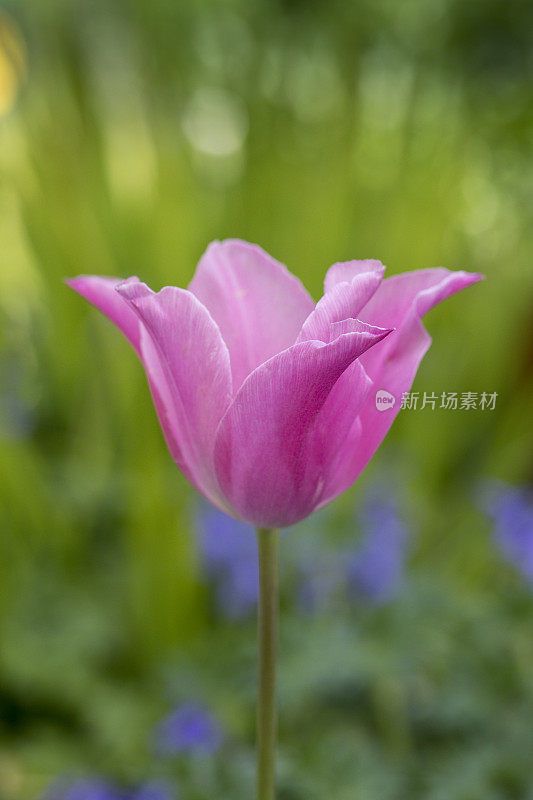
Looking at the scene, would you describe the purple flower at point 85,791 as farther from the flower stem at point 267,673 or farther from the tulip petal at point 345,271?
the tulip petal at point 345,271

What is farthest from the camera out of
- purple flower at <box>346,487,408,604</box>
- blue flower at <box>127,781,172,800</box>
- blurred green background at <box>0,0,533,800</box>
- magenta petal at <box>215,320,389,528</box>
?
purple flower at <box>346,487,408,604</box>

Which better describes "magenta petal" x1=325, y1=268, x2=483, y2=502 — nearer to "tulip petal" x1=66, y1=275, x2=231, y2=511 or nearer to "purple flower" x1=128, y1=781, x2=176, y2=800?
"tulip petal" x1=66, y1=275, x2=231, y2=511

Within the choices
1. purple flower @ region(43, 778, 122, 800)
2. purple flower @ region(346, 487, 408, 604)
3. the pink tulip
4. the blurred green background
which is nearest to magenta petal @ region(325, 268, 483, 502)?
the pink tulip

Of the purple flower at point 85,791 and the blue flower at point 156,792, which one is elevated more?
the blue flower at point 156,792

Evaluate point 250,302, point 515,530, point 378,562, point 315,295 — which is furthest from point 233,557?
point 315,295

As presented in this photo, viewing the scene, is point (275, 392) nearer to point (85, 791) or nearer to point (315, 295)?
point (85, 791)

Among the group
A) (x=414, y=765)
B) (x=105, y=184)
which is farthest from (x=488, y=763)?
(x=105, y=184)

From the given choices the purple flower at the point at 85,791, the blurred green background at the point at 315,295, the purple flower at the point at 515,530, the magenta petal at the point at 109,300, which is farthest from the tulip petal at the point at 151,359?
the purple flower at the point at 515,530
